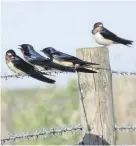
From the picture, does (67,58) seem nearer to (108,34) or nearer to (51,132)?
(51,132)

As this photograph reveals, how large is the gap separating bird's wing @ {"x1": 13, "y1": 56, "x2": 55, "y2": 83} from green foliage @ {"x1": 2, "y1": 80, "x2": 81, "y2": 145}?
931 mm

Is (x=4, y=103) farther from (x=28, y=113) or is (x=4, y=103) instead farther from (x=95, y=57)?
(x=95, y=57)

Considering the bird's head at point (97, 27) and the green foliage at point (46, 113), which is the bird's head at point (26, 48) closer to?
the green foliage at point (46, 113)

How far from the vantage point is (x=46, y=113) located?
10.2 m

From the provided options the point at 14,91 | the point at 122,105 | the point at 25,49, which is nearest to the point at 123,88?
→ the point at 122,105

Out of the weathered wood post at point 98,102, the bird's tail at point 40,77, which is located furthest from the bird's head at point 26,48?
the weathered wood post at point 98,102

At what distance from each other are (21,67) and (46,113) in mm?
5117

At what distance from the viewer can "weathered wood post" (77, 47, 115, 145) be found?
459 cm

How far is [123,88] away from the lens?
1636cm

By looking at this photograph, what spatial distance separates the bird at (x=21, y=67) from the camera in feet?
15.8

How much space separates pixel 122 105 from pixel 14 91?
2.60 metres

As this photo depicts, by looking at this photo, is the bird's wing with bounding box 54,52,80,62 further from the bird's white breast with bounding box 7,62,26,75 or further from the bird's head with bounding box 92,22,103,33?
the bird's head with bounding box 92,22,103,33

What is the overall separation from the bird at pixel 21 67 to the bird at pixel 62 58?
0.18 m

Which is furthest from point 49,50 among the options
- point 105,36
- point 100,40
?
point 105,36
